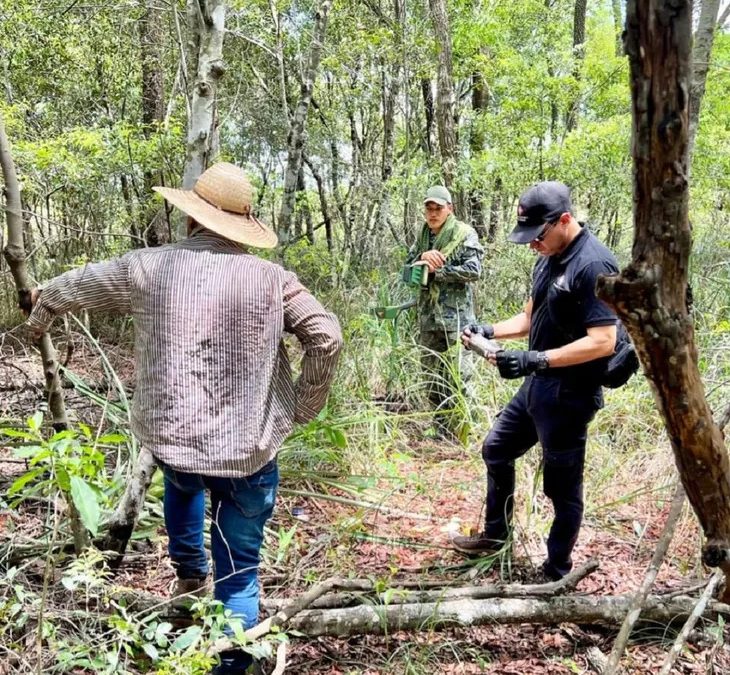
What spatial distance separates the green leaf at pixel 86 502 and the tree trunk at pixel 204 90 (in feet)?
6.25

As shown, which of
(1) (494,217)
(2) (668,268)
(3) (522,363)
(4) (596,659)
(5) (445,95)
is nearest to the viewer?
(2) (668,268)

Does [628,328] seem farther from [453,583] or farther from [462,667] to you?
[453,583]

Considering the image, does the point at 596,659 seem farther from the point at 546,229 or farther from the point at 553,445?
the point at 546,229

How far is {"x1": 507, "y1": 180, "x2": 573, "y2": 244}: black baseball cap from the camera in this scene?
2.61 meters

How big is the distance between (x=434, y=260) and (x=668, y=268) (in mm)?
3466

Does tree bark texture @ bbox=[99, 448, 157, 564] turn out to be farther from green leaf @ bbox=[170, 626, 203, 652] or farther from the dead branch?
green leaf @ bbox=[170, 626, 203, 652]

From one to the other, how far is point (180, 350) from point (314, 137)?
903cm

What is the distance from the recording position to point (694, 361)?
122cm

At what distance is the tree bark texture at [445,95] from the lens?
5.89 metres

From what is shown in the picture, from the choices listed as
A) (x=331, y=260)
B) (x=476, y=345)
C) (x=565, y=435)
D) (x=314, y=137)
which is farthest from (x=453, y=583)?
(x=314, y=137)

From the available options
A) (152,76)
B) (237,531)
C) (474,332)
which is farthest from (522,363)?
(152,76)

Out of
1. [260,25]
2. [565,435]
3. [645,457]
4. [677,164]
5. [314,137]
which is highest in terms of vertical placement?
[260,25]

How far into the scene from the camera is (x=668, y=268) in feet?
→ 3.64

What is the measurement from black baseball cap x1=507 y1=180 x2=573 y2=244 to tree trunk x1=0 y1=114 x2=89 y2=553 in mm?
1890
